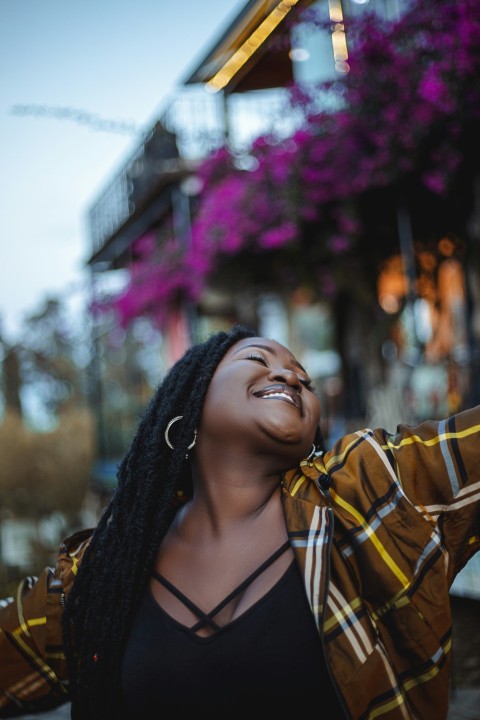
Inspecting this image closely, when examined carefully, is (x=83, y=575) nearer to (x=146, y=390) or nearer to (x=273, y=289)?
(x=273, y=289)

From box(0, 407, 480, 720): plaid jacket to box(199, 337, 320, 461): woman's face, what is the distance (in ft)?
0.36

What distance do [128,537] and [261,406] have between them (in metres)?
0.46

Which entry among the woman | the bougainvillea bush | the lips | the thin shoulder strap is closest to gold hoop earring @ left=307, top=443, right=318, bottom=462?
the woman

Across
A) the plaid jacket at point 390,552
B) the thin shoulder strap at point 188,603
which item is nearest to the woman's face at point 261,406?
the plaid jacket at point 390,552

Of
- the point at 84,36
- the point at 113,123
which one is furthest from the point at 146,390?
the point at 84,36

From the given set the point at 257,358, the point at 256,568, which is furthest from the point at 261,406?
the point at 256,568

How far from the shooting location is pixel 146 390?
10484mm

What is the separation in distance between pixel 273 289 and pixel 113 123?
9.32ft

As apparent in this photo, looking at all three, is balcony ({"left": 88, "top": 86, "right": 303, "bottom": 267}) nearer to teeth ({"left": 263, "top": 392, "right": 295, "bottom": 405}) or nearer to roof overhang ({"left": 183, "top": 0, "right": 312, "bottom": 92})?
roof overhang ({"left": 183, "top": 0, "right": 312, "bottom": 92})

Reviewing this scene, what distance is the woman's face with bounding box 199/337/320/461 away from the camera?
158cm

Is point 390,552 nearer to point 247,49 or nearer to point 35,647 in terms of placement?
point 35,647

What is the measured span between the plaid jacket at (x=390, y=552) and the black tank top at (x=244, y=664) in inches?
1.7

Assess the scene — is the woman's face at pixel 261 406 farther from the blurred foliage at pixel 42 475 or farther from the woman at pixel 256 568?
the blurred foliage at pixel 42 475

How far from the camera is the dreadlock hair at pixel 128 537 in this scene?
1.58 metres
